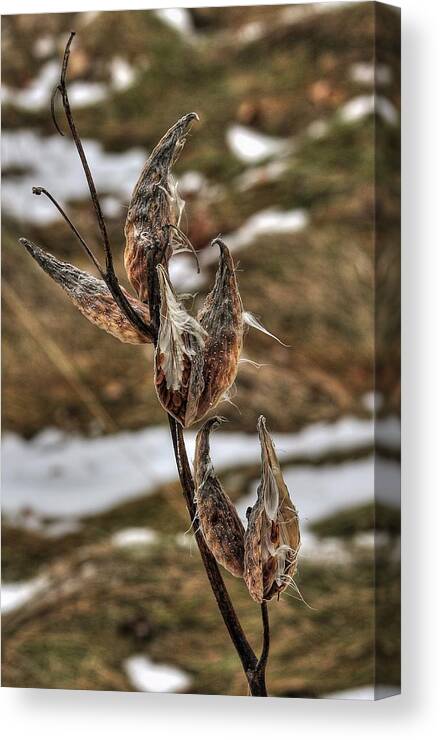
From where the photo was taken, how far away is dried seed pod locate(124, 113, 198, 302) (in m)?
2.67

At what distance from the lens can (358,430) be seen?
8.65ft

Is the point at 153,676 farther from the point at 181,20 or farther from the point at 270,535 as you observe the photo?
the point at 181,20

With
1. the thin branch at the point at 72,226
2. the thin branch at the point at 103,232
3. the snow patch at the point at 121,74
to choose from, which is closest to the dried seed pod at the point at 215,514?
the thin branch at the point at 103,232

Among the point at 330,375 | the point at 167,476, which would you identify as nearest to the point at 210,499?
the point at 167,476

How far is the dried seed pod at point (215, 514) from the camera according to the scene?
2641 millimetres

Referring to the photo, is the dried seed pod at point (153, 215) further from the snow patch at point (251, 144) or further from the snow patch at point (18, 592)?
the snow patch at point (18, 592)

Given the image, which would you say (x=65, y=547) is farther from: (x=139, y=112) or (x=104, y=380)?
(x=139, y=112)

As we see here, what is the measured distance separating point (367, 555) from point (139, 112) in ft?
2.59

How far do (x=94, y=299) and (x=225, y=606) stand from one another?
524mm

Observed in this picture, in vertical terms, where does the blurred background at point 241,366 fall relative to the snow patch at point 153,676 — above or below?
above

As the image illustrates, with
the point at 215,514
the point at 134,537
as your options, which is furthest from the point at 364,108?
the point at 134,537

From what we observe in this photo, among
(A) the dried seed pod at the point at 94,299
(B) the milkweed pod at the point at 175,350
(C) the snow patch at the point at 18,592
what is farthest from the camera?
(C) the snow patch at the point at 18,592

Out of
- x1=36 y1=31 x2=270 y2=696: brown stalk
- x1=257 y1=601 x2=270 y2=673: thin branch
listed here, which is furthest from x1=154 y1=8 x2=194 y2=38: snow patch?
x1=257 y1=601 x2=270 y2=673: thin branch

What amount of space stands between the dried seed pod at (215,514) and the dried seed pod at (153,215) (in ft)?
0.84
